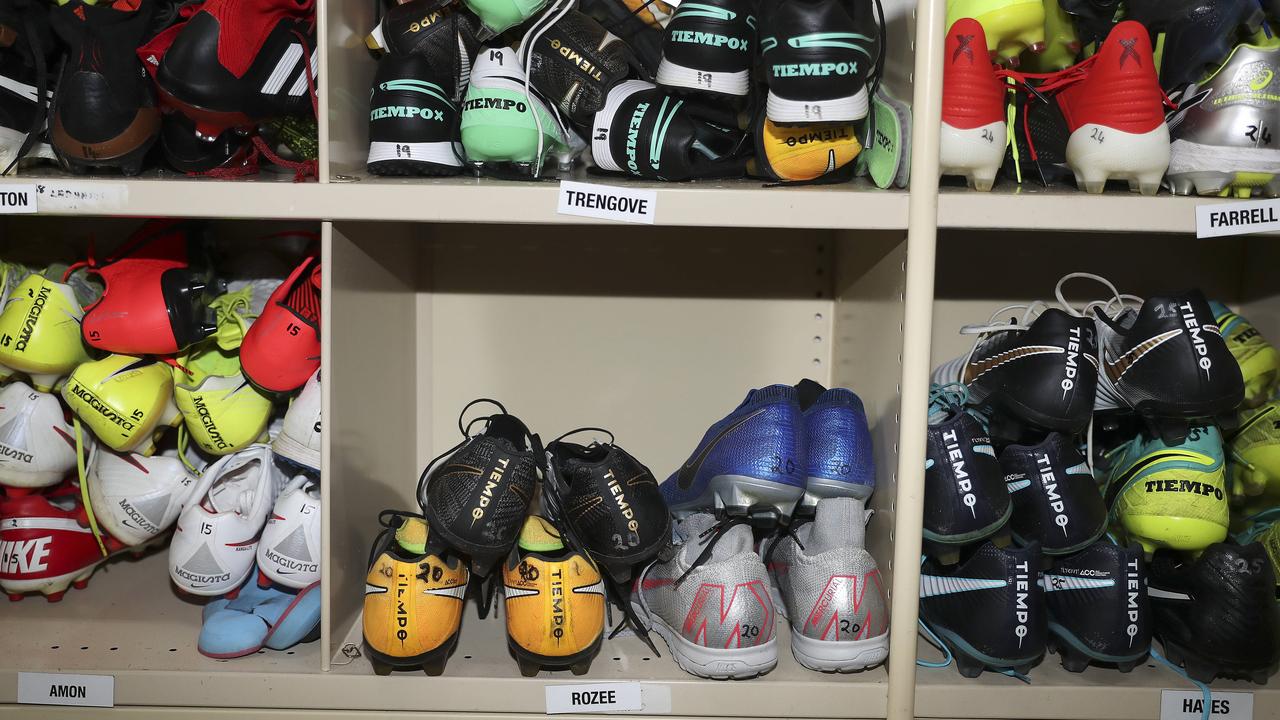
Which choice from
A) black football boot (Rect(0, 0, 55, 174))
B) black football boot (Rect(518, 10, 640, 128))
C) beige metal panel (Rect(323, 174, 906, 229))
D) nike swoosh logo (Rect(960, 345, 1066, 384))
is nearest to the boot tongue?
nike swoosh logo (Rect(960, 345, 1066, 384))

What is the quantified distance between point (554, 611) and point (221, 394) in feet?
1.63

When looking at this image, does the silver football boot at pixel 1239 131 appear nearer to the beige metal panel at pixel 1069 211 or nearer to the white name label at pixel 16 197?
the beige metal panel at pixel 1069 211

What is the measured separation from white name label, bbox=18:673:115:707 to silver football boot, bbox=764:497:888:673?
0.76 meters

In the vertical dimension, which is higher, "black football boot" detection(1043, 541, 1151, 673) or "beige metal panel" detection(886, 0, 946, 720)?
"beige metal panel" detection(886, 0, 946, 720)

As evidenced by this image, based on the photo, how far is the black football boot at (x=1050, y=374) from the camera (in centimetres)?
95

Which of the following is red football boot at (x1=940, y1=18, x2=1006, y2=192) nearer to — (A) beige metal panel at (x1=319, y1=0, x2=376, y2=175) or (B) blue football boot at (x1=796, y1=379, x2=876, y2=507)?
(B) blue football boot at (x1=796, y1=379, x2=876, y2=507)

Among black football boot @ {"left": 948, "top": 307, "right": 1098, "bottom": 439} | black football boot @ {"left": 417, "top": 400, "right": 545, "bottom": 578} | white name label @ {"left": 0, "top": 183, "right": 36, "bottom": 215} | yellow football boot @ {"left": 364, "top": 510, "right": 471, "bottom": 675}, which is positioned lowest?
yellow football boot @ {"left": 364, "top": 510, "right": 471, "bottom": 675}

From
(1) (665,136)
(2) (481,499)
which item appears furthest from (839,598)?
(1) (665,136)

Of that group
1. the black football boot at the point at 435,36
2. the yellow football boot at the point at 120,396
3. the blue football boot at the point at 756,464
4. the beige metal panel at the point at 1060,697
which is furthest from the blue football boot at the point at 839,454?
the yellow football boot at the point at 120,396

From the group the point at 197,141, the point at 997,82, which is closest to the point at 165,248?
the point at 197,141

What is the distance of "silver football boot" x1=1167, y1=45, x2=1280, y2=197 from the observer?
0.93 metres

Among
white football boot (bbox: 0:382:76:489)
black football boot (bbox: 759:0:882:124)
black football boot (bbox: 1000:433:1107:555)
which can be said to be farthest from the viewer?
white football boot (bbox: 0:382:76:489)

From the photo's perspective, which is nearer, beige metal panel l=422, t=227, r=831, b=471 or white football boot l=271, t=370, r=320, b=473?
white football boot l=271, t=370, r=320, b=473

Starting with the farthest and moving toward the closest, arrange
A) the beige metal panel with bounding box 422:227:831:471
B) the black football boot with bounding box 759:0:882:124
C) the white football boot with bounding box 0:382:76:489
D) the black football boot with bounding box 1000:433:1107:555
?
the beige metal panel with bounding box 422:227:831:471 < the white football boot with bounding box 0:382:76:489 < the black football boot with bounding box 1000:433:1107:555 < the black football boot with bounding box 759:0:882:124
